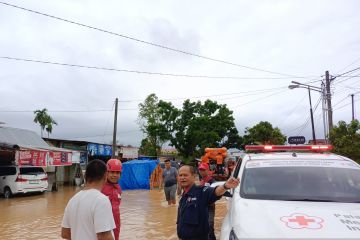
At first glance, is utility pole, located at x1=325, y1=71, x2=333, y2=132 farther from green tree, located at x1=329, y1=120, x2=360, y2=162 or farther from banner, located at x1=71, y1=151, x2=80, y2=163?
banner, located at x1=71, y1=151, x2=80, y2=163

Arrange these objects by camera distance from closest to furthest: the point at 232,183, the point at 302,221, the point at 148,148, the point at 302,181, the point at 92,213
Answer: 1. the point at 92,213
2. the point at 302,221
3. the point at 232,183
4. the point at 302,181
5. the point at 148,148

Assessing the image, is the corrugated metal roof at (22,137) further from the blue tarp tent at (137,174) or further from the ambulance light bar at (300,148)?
the ambulance light bar at (300,148)

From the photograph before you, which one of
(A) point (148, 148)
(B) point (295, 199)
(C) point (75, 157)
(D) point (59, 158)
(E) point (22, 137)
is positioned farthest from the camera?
(A) point (148, 148)

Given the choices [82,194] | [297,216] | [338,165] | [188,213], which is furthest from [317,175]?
[82,194]

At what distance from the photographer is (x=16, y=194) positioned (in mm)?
21906

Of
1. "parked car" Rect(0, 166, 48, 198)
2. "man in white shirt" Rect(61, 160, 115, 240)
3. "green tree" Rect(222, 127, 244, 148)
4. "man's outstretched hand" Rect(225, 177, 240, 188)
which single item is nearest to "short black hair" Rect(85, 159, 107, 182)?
"man in white shirt" Rect(61, 160, 115, 240)

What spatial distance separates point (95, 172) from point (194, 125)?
127 ft

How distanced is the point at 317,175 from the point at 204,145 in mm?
36840

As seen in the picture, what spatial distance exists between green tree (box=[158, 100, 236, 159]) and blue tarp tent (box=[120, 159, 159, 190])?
14904 millimetres

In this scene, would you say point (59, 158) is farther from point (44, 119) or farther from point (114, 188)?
point (44, 119)

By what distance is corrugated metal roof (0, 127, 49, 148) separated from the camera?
26.6 m

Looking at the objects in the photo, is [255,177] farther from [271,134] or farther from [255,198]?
[271,134]

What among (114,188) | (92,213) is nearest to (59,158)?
(114,188)

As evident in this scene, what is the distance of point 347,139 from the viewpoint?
20531 millimetres
